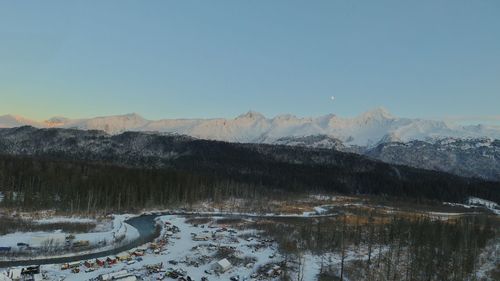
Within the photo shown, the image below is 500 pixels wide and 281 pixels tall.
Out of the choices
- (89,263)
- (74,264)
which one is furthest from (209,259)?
(74,264)

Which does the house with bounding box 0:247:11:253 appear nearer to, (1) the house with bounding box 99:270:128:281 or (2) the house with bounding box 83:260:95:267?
(2) the house with bounding box 83:260:95:267

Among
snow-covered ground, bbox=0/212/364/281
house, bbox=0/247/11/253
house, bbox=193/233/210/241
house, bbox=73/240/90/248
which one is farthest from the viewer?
house, bbox=193/233/210/241

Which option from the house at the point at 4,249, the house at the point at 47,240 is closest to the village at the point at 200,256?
the house at the point at 47,240

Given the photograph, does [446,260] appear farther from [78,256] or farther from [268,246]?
[78,256]

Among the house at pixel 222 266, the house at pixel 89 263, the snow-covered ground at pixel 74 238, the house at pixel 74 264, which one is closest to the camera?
the house at pixel 74 264

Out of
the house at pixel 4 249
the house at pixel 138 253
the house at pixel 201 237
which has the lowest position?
the house at pixel 201 237

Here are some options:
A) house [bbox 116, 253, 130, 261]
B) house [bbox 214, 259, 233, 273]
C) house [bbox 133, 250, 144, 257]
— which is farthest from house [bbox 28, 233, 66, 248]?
house [bbox 214, 259, 233, 273]

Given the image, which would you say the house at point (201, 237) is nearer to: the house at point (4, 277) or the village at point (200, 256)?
the village at point (200, 256)

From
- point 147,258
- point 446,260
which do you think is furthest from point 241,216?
point 446,260
